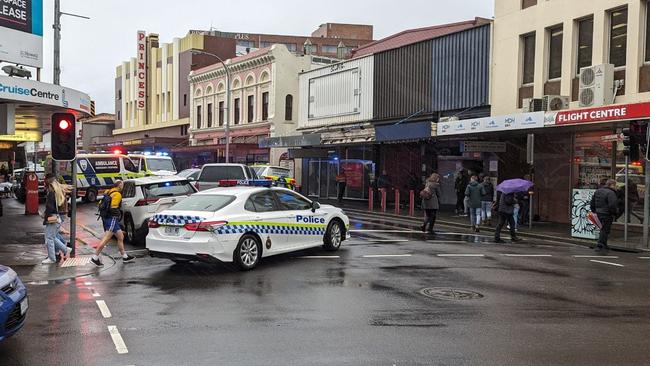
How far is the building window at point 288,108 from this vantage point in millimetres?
41719

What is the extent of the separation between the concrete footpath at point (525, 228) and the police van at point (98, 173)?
10.8 meters

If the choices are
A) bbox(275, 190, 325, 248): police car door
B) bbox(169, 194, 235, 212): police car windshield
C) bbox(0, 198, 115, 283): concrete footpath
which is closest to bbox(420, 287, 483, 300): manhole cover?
bbox(275, 190, 325, 248): police car door

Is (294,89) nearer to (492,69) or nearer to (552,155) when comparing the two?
(492,69)

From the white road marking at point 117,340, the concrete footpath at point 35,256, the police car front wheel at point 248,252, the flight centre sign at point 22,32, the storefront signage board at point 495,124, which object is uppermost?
the flight centre sign at point 22,32

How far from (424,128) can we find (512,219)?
7797 mm

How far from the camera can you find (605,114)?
16.4 metres

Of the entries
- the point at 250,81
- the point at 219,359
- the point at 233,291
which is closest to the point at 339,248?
the point at 233,291

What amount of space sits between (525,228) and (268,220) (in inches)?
437

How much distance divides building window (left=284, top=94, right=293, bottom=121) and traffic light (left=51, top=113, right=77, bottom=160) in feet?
95.9

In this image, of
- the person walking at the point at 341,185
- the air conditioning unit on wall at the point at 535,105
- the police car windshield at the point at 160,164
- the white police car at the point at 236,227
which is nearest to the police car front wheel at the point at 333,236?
the white police car at the point at 236,227

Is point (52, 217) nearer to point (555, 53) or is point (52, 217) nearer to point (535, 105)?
point (535, 105)

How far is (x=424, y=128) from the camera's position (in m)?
23.6

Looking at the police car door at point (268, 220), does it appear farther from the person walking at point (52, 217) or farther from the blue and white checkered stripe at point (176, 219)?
the person walking at point (52, 217)

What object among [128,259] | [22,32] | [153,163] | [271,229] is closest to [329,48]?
[153,163]
